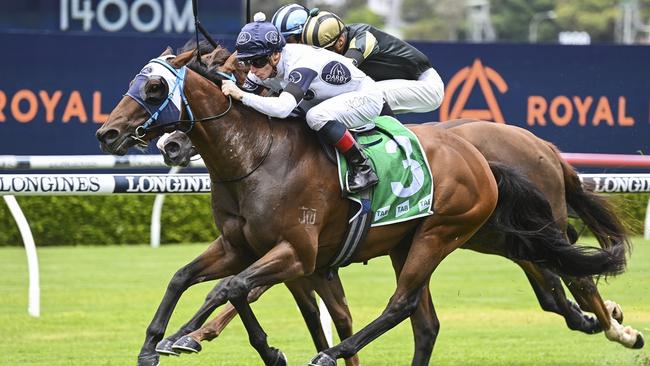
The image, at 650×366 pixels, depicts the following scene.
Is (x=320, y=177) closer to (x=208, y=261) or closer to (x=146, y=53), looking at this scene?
(x=208, y=261)

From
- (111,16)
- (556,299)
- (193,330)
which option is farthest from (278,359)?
(111,16)

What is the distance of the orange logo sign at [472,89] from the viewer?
12219mm

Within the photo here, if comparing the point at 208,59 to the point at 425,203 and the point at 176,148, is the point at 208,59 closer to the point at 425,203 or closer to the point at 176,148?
the point at 176,148

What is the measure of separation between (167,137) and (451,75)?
700 centimetres

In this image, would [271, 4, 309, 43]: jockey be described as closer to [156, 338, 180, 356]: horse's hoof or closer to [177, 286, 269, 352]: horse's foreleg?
[177, 286, 269, 352]: horse's foreleg

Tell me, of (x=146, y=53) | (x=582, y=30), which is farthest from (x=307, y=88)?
(x=582, y=30)

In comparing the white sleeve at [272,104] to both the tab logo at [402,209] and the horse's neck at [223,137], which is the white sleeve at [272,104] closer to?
the horse's neck at [223,137]

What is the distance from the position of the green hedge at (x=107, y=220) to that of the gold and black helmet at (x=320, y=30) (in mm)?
6564

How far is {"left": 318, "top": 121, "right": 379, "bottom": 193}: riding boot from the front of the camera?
5477mm

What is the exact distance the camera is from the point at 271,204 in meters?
5.33

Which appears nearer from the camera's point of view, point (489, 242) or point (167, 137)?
point (167, 137)

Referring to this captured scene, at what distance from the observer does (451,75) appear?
12258mm

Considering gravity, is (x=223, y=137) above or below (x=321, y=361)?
above

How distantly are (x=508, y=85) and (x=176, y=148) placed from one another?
7.37 metres
